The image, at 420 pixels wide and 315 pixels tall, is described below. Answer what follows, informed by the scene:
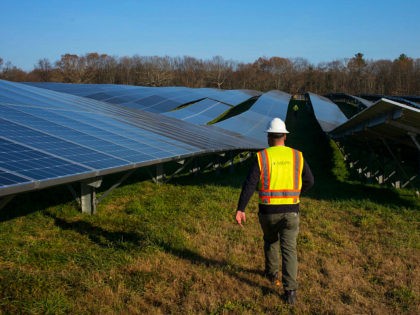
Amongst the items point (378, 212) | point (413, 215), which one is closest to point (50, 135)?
point (378, 212)

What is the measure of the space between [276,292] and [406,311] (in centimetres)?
146

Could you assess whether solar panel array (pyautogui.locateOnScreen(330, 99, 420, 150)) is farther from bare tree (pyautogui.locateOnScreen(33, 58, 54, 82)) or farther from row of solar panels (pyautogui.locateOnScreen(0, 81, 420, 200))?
bare tree (pyautogui.locateOnScreen(33, 58, 54, 82))

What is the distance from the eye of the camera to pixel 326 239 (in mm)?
7180

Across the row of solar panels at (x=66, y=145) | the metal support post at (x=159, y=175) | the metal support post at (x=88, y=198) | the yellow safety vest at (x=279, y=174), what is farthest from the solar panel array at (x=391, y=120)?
the metal support post at (x=88, y=198)

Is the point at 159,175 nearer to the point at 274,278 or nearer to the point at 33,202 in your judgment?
the point at 33,202

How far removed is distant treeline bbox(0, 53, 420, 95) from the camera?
262 ft

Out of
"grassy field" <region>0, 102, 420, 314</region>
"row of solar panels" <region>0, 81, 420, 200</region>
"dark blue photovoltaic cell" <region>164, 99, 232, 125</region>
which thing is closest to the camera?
"grassy field" <region>0, 102, 420, 314</region>

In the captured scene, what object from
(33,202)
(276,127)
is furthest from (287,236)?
(33,202)

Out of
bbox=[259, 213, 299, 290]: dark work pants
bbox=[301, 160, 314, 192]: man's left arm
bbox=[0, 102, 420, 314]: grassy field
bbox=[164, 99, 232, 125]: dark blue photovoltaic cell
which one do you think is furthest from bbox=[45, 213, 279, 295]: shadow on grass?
bbox=[164, 99, 232, 125]: dark blue photovoltaic cell

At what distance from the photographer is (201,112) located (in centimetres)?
2259

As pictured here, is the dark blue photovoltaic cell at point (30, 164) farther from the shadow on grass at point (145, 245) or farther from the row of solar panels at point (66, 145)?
the shadow on grass at point (145, 245)

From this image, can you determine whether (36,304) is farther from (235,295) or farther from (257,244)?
(257,244)

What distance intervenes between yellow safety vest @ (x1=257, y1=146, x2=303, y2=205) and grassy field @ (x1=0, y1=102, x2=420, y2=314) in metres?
1.20

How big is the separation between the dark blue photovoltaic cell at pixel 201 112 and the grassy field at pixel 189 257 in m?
9.90
